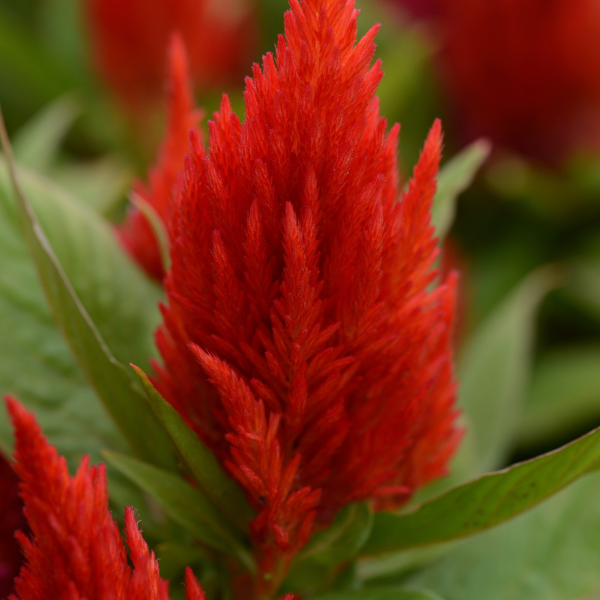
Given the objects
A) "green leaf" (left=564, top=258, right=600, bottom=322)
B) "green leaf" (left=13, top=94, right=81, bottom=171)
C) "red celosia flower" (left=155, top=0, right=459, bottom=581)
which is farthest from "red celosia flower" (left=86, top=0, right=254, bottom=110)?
"red celosia flower" (left=155, top=0, right=459, bottom=581)

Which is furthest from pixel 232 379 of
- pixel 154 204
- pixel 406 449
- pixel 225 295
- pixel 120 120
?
pixel 120 120

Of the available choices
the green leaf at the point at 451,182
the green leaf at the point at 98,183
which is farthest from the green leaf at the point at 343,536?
the green leaf at the point at 98,183

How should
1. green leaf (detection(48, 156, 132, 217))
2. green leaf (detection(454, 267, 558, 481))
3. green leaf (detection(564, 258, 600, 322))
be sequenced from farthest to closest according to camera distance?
green leaf (detection(564, 258, 600, 322)) < green leaf (detection(48, 156, 132, 217)) < green leaf (detection(454, 267, 558, 481))

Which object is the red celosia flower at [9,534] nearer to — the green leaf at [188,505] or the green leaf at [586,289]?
the green leaf at [188,505]

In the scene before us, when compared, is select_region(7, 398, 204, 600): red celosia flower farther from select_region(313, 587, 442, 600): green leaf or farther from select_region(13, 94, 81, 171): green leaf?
select_region(13, 94, 81, 171): green leaf

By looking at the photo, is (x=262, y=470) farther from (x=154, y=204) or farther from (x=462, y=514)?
(x=154, y=204)

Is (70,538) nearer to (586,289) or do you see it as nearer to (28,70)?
(586,289)
